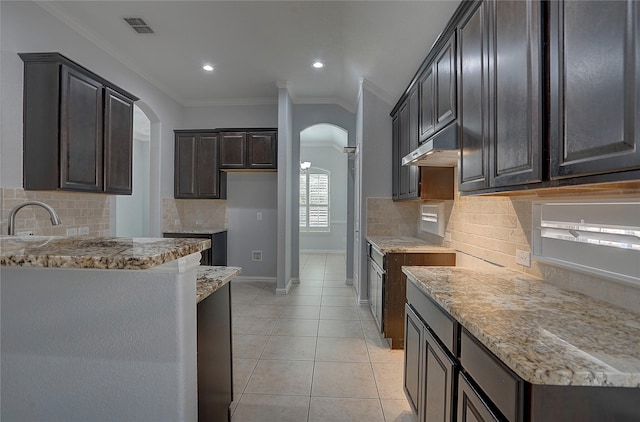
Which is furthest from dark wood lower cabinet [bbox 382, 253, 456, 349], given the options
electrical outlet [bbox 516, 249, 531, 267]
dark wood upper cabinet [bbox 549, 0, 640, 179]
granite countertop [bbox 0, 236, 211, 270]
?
granite countertop [bbox 0, 236, 211, 270]

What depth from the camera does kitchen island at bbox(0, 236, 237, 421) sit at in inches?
40.4

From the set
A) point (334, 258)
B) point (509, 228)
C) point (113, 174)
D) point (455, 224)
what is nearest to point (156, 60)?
point (113, 174)

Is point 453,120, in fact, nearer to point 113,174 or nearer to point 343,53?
point 343,53

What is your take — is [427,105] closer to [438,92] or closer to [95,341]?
[438,92]

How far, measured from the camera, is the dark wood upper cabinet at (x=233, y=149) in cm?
475

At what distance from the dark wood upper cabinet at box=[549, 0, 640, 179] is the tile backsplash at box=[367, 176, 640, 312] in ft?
0.56

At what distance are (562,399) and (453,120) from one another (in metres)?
1.65

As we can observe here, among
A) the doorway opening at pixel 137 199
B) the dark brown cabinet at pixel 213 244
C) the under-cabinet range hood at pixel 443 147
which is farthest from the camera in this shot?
the doorway opening at pixel 137 199

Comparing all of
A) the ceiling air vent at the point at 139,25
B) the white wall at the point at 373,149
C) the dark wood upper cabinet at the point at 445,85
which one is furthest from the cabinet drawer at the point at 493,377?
the ceiling air vent at the point at 139,25

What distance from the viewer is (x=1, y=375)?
1.07m

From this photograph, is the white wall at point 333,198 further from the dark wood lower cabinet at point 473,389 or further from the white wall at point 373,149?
the dark wood lower cabinet at point 473,389

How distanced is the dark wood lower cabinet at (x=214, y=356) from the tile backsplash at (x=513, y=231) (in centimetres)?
158

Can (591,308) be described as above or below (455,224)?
below

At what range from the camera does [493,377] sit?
911 mm
